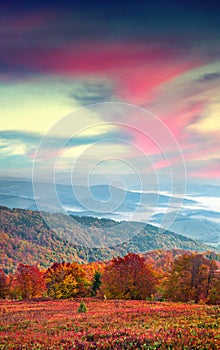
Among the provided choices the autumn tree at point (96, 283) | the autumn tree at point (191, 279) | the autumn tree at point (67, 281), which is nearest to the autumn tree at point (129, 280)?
the autumn tree at point (191, 279)

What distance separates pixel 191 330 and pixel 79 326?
9.25 m

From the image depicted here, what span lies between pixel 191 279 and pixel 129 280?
11963 mm

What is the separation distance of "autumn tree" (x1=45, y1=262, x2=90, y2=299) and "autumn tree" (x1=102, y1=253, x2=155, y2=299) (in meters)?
13.1

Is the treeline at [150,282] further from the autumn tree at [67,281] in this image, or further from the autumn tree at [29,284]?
the autumn tree at [29,284]

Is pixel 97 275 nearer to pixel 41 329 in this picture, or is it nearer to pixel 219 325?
pixel 41 329

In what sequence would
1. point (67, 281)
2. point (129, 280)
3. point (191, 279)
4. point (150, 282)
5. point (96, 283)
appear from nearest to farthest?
point (191, 279)
point (150, 282)
point (129, 280)
point (96, 283)
point (67, 281)

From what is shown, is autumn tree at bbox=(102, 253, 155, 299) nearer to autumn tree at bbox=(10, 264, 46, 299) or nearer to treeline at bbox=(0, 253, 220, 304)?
treeline at bbox=(0, 253, 220, 304)

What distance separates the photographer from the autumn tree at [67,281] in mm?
79375

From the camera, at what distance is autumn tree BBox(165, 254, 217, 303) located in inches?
2375

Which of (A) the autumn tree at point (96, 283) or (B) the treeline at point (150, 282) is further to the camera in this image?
(A) the autumn tree at point (96, 283)

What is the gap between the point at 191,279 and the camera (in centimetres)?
6162

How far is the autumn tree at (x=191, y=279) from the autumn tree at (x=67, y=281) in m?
25.3

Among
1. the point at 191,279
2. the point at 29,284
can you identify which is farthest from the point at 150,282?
Answer: the point at 29,284

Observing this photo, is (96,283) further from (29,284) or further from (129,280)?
(29,284)
